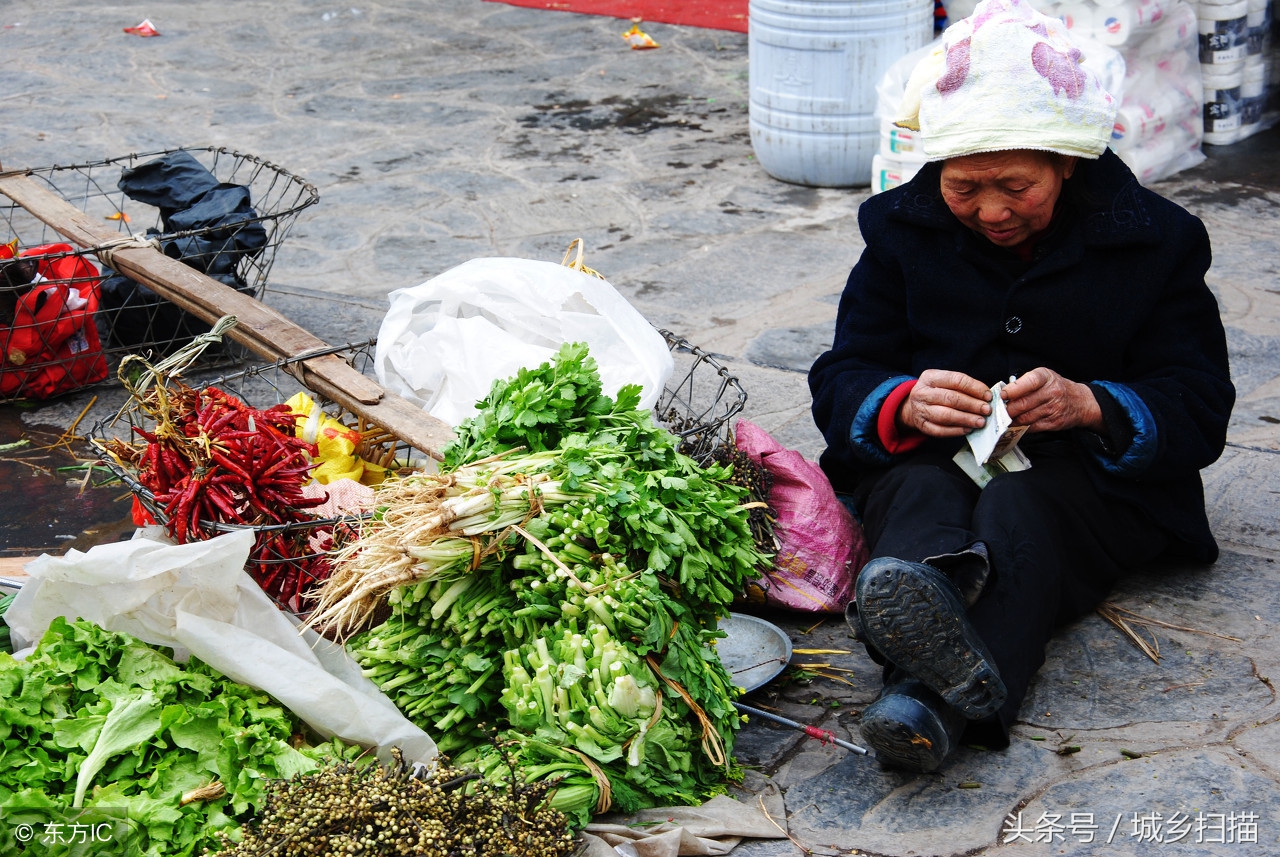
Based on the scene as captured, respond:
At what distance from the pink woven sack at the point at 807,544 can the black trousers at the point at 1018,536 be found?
0.35 feet

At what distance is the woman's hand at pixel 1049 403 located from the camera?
95.4 inches

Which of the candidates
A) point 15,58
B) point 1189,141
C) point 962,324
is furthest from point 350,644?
point 15,58

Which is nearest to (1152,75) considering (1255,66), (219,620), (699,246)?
(1255,66)

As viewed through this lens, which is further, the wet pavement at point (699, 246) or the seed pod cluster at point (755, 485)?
the seed pod cluster at point (755, 485)

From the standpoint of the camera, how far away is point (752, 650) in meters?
2.63

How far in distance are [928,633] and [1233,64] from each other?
5011mm

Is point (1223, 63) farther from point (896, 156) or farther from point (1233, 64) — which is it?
point (896, 156)

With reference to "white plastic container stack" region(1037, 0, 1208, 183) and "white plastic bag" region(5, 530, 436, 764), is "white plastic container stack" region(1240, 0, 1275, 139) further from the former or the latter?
"white plastic bag" region(5, 530, 436, 764)

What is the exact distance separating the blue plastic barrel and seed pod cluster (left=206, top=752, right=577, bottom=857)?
14.6ft

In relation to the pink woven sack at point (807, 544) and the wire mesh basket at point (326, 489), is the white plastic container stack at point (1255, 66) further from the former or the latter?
the pink woven sack at point (807, 544)

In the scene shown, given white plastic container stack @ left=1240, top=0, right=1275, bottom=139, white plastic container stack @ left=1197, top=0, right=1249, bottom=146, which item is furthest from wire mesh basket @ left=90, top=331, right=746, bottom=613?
white plastic container stack @ left=1240, top=0, right=1275, bottom=139

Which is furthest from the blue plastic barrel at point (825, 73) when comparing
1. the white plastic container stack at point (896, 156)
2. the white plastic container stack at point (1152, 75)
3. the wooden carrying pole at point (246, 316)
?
the wooden carrying pole at point (246, 316)

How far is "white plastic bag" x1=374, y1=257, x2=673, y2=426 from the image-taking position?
9.90ft

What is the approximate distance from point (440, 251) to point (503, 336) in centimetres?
247
